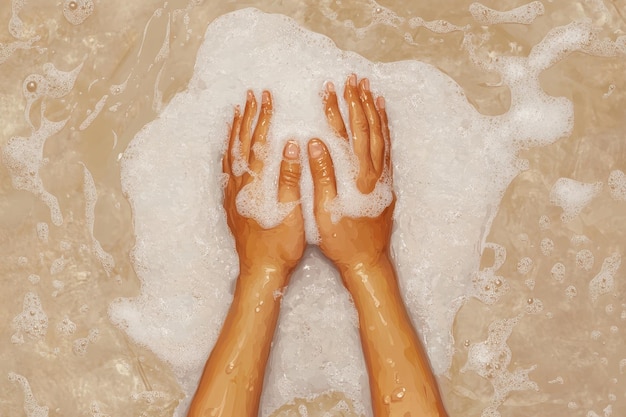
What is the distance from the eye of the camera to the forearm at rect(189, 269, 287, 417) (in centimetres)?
119

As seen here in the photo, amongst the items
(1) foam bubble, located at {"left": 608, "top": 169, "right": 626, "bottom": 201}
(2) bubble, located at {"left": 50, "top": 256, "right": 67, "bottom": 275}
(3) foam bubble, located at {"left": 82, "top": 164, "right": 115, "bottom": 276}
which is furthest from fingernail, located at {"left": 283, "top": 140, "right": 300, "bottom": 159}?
(1) foam bubble, located at {"left": 608, "top": 169, "right": 626, "bottom": 201}

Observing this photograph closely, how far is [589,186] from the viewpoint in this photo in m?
1.30

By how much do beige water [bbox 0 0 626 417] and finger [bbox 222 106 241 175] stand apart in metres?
0.14

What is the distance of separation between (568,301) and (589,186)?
0.24 meters

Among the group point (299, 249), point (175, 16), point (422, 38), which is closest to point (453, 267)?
point (299, 249)

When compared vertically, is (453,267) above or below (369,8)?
below

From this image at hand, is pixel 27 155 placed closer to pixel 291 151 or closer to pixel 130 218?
pixel 130 218

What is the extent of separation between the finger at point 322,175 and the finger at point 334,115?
5 cm

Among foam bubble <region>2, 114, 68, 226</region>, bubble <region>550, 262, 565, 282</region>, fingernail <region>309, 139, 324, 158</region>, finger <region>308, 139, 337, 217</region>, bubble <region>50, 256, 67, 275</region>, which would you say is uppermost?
foam bubble <region>2, 114, 68, 226</region>

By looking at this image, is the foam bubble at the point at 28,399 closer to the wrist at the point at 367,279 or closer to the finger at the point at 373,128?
the wrist at the point at 367,279

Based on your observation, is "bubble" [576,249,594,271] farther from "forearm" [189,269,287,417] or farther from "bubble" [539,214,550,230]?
"forearm" [189,269,287,417]

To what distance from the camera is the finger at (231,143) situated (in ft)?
4.14

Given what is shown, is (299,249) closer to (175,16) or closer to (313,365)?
(313,365)

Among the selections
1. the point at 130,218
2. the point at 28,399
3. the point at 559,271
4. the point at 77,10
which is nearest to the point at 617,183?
the point at 559,271
